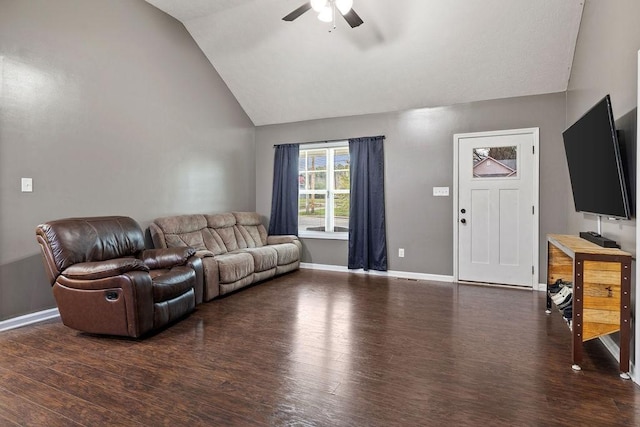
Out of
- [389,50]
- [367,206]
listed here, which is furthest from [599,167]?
[367,206]

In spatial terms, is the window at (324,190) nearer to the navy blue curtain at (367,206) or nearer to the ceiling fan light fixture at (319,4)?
the navy blue curtain at (367,206)

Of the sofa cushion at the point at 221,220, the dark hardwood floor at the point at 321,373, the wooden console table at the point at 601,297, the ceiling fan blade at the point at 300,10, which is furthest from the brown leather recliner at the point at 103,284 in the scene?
the wooden console table at the point at 601,297

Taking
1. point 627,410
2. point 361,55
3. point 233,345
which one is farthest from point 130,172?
point 627,410

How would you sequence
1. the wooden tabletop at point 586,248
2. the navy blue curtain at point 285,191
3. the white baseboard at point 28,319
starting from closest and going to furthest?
the wooden tabletop at point 586,248
the white baseboard at point 28,319
the navy blue curtain at point 285,191

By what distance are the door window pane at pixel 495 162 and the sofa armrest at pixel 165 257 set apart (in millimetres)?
3803

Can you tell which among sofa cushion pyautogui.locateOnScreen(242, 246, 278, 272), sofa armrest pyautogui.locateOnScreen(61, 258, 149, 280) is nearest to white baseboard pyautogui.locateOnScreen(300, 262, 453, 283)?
sofa cushion pyautogui.locateOnScreen(242, 246, 278, 272)

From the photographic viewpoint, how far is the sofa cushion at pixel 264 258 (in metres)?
4.68

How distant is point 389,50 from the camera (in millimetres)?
4414

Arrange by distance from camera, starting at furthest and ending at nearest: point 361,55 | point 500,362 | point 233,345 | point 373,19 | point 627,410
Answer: point 361,55
point 373,19
point 233,345
point 500,362
point 627,410

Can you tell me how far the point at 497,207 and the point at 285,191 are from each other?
127 inches

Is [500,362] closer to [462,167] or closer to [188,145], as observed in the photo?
[462,167]

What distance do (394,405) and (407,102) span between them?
414 centimetres

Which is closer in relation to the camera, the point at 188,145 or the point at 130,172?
the point at 130,172

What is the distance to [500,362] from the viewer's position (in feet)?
8.02
